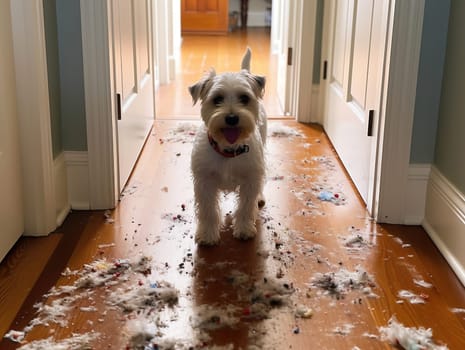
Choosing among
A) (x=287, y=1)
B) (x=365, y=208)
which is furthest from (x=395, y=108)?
(x=287, y=1)

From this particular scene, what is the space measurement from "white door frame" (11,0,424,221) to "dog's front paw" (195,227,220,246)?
1.56 feet

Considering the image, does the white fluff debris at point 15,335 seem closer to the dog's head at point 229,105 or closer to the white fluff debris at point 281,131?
the dog's head at point 229,105

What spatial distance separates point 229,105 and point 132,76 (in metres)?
1.00

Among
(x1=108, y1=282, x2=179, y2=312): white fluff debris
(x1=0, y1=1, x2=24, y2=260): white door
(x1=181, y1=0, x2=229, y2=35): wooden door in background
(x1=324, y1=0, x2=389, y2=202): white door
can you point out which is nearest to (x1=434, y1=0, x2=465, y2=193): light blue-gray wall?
(x1=324, y1=0, x2=389, y2=202): white door

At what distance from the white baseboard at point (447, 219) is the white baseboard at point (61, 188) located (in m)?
1.31

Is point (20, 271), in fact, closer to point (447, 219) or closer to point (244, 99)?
point (244, 99)

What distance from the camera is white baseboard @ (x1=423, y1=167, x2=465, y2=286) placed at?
6.32 feet

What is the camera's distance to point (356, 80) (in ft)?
8.91

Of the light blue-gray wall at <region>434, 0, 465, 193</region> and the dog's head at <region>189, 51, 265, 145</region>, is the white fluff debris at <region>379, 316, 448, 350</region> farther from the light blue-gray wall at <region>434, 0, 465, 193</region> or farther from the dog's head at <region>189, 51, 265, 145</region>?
the dog's head at <region>189, 51, 265, 145</region>

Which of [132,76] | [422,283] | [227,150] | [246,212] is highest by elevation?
[132,76]

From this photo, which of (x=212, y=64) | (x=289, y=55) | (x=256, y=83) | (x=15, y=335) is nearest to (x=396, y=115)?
A: (x=256, y=83)

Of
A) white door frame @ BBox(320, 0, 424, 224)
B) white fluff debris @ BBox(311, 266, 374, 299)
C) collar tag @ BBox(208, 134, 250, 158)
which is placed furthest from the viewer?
white door frame @ BBox(320, 0, 424, 224)

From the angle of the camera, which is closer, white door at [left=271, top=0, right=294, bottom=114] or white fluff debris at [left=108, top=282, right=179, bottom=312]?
white fluff debris at [left=108, top=282, right=179, bottom=312]

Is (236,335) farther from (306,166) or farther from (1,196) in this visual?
(306,166)
